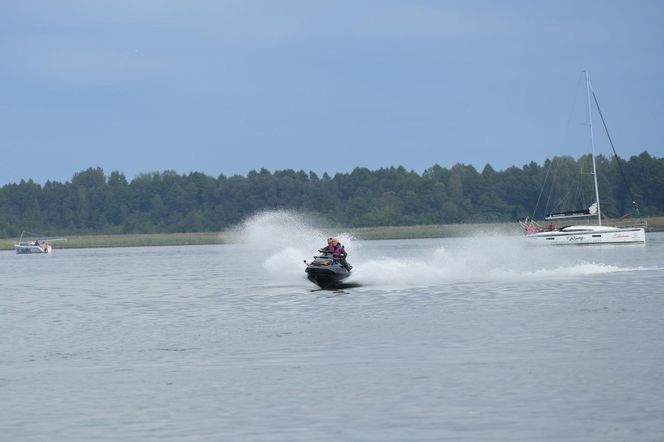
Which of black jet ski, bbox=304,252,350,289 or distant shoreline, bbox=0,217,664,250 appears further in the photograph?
distant shoreline, bbox=0,217,664,250

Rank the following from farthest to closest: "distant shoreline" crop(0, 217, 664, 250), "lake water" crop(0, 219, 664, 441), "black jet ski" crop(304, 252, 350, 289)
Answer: "distant shoreline" crop(0, 217, 664, 250)
"black jet ski" crop(304, 252, 350, 289)
"lake water" crop(0, 219, 664, 441)

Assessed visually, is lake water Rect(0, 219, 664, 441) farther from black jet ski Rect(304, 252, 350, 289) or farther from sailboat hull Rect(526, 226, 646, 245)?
sailboat hull Rect(526, 226, 646, 245)

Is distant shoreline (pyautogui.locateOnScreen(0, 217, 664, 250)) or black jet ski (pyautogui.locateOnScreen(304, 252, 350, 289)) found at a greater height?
distant shoreline (pyautogui.locateOnScreen(0, 217, 664, 250))

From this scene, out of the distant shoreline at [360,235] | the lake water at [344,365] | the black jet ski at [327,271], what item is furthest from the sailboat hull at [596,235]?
the distant shoreline at [360,235]

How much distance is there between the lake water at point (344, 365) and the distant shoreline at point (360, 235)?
115 meters

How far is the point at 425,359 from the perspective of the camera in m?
22.9

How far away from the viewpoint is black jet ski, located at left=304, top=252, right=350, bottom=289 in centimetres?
4428

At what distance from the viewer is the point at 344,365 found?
22.5 meters

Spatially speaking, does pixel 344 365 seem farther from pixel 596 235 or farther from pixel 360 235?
pixel 360 235

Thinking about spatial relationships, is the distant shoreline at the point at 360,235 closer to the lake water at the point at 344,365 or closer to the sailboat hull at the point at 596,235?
the sailboat hull at the point at 596,235

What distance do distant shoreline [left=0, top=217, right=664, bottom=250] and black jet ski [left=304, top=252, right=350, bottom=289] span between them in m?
108

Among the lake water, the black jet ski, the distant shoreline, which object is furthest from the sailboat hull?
the distant shoreline

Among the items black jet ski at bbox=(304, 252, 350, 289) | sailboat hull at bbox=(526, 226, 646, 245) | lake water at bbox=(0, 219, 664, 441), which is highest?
sailboat hull at bbox=(526, 226, 646, 245)

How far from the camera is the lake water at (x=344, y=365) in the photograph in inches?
655
